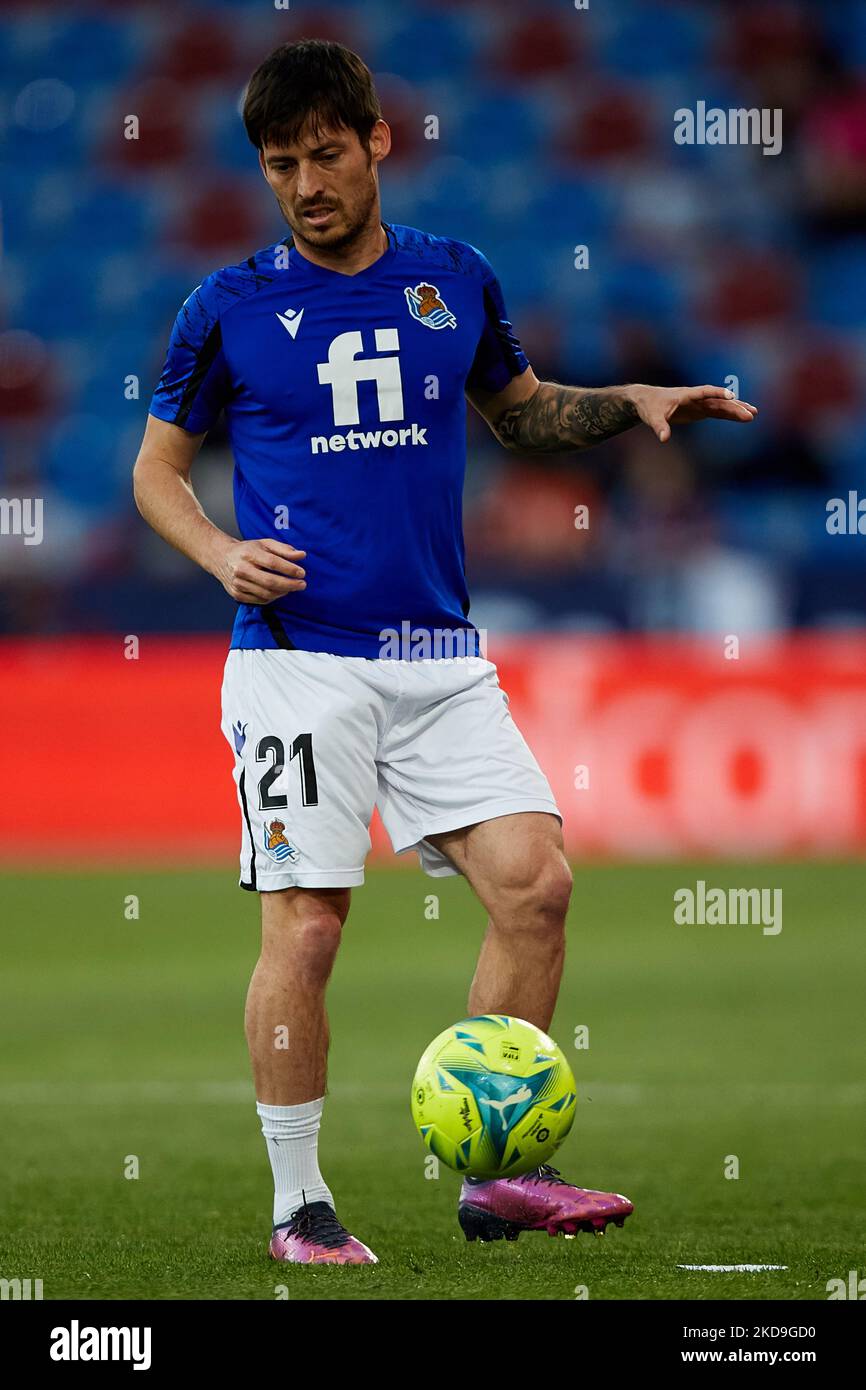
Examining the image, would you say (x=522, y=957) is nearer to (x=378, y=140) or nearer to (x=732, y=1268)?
(x=732, y=1268)

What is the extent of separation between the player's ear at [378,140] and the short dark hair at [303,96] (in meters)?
0.07

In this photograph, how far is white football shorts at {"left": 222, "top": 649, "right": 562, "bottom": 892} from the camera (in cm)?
465

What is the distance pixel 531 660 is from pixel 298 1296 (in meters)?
9.56

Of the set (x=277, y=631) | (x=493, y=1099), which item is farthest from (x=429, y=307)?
(x=493, y=1099)

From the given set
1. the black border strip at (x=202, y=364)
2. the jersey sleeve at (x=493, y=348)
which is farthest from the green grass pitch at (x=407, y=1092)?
the jersey sleeve at (x=493, y=348)

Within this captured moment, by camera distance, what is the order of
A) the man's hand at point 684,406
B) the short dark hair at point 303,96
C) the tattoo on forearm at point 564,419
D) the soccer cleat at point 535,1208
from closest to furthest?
the short dark hair at point 303,96, the soccer cleat at point 535,1208, the man's hand at point 684,406, the tattoo on forearm at point 564,419

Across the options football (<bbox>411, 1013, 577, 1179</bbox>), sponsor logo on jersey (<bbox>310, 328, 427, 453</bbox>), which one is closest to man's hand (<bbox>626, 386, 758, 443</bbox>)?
sponsor logo on jersey (<bbox>310, 328, 427, 453</bbox>)

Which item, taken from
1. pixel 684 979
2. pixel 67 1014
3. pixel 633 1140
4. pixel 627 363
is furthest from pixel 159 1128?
pixel 627 363

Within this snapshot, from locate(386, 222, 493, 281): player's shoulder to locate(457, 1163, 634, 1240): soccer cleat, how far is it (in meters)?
2.13

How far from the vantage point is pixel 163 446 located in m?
4.85

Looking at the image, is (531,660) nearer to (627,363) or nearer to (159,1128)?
(627,363)

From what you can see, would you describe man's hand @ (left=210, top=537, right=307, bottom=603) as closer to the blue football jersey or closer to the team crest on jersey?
the blue football jersey

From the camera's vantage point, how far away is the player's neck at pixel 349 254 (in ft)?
15.8

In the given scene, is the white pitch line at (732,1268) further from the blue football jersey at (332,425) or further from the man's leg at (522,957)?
the blue football jersey at (332,425)
